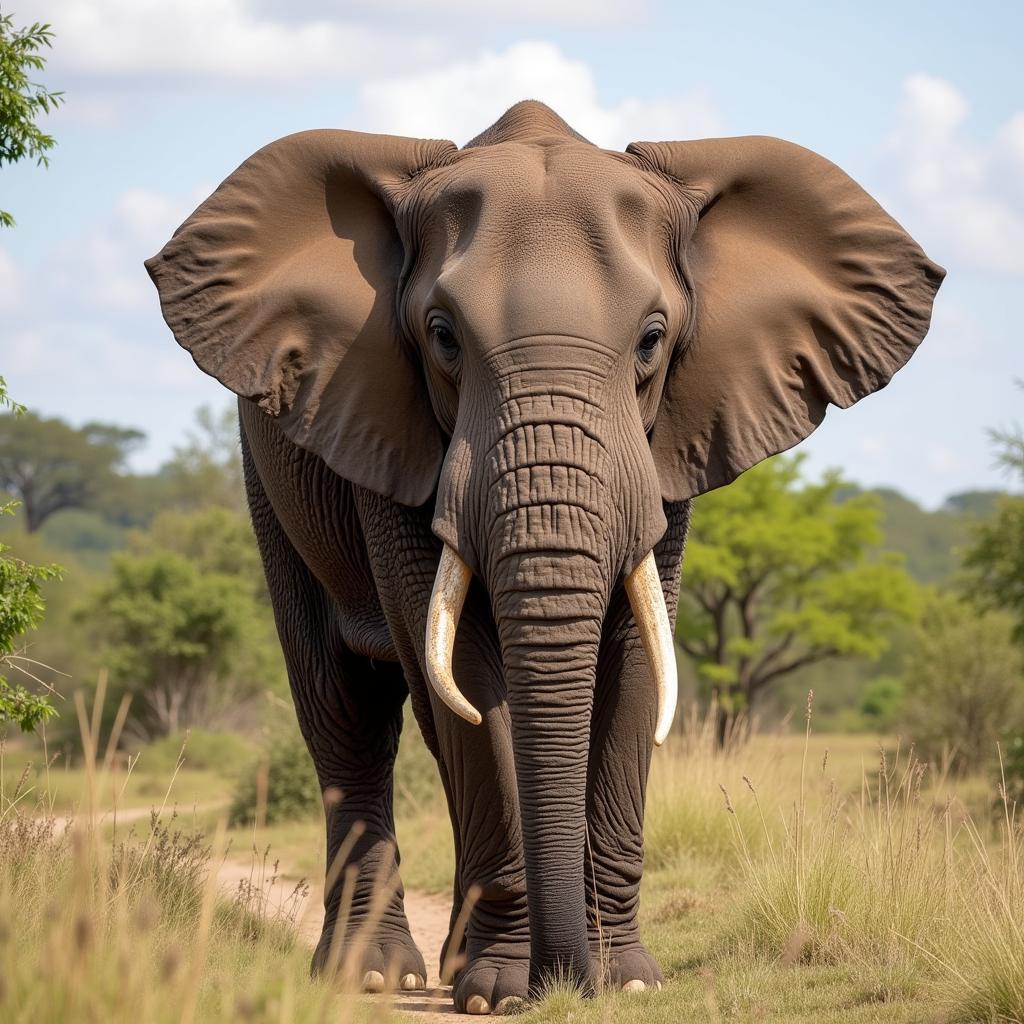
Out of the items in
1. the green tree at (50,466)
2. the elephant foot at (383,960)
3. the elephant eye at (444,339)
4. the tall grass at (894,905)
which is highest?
the green tree at (50,466)

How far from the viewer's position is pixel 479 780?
6496mm

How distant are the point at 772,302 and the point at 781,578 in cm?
2971

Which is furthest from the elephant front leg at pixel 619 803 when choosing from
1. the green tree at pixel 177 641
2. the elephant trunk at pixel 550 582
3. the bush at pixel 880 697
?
the bush at pixel 880 697

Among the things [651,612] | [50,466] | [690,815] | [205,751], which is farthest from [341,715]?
[50,466]

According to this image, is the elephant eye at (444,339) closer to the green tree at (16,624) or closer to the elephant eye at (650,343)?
the elephant eye at (650,343)

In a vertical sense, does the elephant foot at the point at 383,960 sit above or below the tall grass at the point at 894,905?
below

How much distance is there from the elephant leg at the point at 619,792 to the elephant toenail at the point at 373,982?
1.17 meters

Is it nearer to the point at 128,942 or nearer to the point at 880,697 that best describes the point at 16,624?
the point at 128,942

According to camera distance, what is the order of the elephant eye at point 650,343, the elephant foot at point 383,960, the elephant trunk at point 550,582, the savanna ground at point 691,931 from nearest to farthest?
1. the savanna ground at point 691,931
2. the elephant trunk at point 550,582
3. the elephant eye at point 650,343
4. the elephant foot at point 383,960

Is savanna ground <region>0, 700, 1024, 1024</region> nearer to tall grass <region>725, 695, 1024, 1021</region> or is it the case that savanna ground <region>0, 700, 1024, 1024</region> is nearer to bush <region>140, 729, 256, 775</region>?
tall grass <region>725, 695, 1024, 1021</region>

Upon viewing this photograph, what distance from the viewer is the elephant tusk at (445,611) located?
6.06 meters

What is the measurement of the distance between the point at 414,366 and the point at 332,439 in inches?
17.7

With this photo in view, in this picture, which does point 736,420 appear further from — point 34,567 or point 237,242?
point 34,567

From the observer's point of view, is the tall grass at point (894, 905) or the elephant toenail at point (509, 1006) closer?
the tall grass at point (894, 905)
